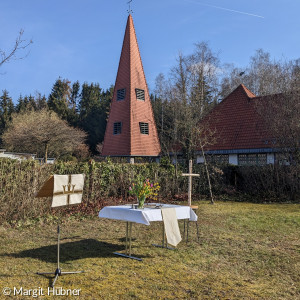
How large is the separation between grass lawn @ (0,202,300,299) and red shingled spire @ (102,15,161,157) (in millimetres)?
13228

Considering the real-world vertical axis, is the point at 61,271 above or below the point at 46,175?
below

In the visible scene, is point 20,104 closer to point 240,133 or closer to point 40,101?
point 40,101

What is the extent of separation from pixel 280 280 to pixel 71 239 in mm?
4589

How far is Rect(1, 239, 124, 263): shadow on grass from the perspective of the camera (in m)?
6.20

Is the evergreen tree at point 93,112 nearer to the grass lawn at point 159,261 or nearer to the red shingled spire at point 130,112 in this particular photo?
the red shingled spire at point 130,112

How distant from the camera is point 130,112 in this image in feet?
75.2

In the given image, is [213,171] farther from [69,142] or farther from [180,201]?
[69,142]

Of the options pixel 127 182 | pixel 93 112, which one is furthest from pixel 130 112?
pixel 93 112

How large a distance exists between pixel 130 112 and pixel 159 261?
17538 mm

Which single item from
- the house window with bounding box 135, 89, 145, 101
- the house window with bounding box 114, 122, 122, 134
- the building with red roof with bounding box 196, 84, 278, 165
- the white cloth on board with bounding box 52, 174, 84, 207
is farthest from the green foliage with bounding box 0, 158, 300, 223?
the house window with bounding box 135, 89, 145, 101

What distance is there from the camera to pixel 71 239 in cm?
777

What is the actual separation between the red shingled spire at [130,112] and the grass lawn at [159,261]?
1323 centimetres

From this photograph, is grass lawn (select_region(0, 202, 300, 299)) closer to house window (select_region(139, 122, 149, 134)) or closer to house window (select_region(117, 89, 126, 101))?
house window (select_region(139, 122, 149, 134))

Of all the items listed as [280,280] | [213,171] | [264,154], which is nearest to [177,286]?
[280,280]
